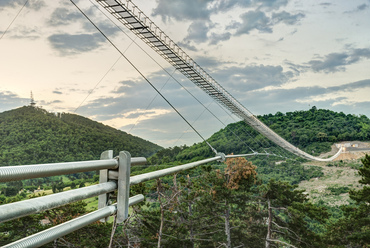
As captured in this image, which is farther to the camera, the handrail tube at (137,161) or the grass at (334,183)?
the grass at (334,183)

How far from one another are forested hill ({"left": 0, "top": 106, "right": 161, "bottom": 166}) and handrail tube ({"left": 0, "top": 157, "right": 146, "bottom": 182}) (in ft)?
13.8

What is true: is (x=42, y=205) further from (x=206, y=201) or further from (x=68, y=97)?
(x=206, y=201)

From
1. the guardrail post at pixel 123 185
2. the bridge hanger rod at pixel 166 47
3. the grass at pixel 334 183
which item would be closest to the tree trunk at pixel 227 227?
the bridge hanger rod at pixel 166 47

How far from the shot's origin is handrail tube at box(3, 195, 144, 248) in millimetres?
755

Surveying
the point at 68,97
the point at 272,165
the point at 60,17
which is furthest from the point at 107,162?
the point at 272,165

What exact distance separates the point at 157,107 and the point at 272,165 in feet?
76.9

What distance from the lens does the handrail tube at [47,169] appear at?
704mm

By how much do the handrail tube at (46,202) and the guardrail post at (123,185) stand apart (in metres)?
0.03

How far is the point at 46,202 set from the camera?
82 cm

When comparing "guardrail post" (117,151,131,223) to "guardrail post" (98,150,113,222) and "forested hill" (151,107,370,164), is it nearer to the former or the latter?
"guardrail post" (98,150,113,222)

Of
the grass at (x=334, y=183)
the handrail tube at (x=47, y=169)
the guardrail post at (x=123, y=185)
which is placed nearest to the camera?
the handrail tube at (x=47, y=169)

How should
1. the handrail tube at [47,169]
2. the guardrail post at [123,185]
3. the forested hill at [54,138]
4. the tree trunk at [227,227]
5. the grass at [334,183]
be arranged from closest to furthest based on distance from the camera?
1. the handrail tube at [47,169]
2. the guardrail post at [123,185]
3. the forested hill at [54,138]
4. the tree trunk at [227,227]
5. the grass at [334,183]

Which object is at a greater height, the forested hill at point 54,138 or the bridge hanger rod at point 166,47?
the bridge hanger rod at point 166,47

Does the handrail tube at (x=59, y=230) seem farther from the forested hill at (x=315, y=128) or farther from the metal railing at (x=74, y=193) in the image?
the forested hill at (x=315, y=128)
